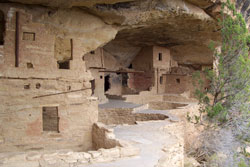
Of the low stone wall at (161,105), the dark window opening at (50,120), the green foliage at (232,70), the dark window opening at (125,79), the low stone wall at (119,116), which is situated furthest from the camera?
the dark window opening at (125,79)

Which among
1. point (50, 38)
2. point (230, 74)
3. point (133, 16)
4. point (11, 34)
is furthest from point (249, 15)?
point (11, 34)

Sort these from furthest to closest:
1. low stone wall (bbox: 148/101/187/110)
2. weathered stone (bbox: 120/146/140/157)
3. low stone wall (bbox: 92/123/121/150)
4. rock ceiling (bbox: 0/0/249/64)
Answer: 1. low stone wall (bbox: 148/101/187/110)
2. rock ceiling (bbox: 0/0/249/64)
3. low stone wall (bbox: 92/123/121/150)
4. weathered stone (bbox: 120/146/140/157)

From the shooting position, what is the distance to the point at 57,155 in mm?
3955

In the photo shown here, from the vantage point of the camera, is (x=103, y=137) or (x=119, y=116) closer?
(x=103, y=137)

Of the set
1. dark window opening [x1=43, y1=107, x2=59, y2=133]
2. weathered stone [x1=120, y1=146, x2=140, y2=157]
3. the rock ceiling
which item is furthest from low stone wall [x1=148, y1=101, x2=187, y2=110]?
weathered stone [x1=120, y1=146, x2=140, y2=157]

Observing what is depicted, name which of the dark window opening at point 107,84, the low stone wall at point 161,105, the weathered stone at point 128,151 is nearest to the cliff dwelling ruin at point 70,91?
the weathered stone at point 128,151

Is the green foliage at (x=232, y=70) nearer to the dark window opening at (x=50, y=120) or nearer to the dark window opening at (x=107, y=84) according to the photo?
the dark window opening at (x=50, y=120)

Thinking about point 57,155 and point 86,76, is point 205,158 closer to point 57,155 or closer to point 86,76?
point 86,76

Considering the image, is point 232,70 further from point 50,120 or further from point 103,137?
point 50,120

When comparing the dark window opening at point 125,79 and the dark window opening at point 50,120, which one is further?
the dark window opening at point 125,79

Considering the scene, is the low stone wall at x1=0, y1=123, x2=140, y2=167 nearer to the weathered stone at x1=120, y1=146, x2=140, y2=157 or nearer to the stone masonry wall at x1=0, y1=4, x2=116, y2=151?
the weathered stone at x1=120, y1=146, x2=140, y2=157

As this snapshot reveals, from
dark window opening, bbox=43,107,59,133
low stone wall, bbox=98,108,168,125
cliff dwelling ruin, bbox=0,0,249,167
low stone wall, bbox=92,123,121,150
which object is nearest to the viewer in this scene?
cliff dwelling ruin, bbox=0,0,249,167

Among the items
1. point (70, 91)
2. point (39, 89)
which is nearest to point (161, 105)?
point (70, 91)

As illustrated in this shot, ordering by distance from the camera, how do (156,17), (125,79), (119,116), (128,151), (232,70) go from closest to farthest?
(128,151)
(232,70)
(156,17)
(119,116)
(125,79)
